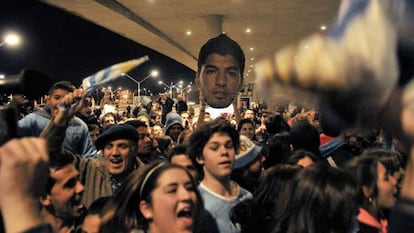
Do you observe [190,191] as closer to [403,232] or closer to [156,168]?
[156,168]

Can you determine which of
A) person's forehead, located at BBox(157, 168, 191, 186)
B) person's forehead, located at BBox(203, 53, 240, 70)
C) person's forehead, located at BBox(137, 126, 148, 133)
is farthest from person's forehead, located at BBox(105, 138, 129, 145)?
person's forehead, located at BBox(203, 53, 240, 70)

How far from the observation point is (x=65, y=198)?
10.8 ft

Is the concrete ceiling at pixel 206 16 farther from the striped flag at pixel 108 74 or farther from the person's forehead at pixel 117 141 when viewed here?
the striped flag at pixel 108 74

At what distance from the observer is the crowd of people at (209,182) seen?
1.14 m

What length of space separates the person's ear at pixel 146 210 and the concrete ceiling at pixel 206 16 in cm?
1009

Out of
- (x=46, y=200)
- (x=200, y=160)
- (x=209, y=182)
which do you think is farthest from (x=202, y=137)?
(x=46, y=200)

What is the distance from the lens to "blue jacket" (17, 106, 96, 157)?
5395 millimetres

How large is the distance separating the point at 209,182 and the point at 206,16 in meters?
14.0

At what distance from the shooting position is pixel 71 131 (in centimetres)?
557

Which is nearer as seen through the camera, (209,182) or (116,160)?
(209,182)

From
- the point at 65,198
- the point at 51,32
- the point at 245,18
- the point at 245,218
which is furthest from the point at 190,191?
the point at 51,32

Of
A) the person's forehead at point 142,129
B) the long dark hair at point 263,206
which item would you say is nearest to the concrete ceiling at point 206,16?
the person's forehead at point 142,129

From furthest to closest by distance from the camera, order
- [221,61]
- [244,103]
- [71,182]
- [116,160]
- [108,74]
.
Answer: [244,103] → [221,61] → [116,160] → [71,182] → [108,74]

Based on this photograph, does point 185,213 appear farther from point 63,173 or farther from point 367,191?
point 367,191
